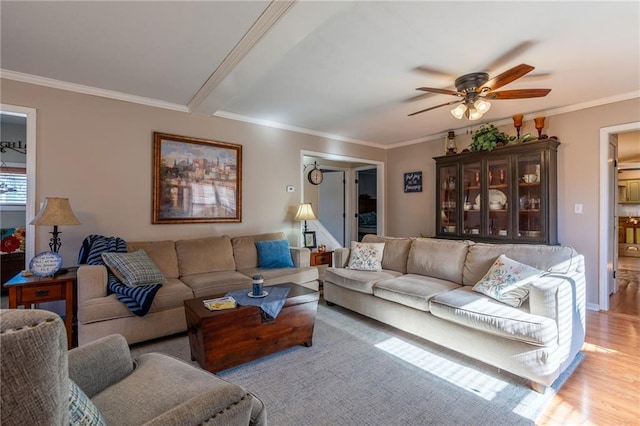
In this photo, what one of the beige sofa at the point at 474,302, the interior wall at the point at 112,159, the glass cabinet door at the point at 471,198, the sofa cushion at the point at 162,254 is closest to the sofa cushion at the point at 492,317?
the beige sofa at the point at 474,302

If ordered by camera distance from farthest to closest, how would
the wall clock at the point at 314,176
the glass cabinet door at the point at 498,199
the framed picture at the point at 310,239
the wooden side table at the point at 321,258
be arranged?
the wall clock at the point at 314,176
the framed picture at the point at 310,239
the wooden side table at the point at 321,258
the glass cabinet door at the point at 498,199

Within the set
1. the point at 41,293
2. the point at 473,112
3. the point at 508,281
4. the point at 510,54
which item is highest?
the point at 510,54

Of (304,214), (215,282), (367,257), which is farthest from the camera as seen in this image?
(304,214)

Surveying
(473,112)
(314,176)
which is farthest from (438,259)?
(314,176)

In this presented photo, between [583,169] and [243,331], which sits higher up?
[583,169]

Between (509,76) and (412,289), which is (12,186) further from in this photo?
(509,76)

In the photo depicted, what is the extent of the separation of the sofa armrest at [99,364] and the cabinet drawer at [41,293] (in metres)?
1.67

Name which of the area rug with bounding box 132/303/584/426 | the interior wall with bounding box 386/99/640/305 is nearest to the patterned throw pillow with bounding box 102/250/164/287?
the area rug with bounding box 132/303/584/426

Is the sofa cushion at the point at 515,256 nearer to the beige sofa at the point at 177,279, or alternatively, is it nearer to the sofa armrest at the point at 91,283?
the beige sofa at the point at 177,279

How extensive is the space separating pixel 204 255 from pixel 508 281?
3054 mm

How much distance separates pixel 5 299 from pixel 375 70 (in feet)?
17.8

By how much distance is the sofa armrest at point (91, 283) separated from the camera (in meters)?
2.50

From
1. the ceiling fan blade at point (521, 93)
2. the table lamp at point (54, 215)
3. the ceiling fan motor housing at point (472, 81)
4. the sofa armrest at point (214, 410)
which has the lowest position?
the sofa armrest at point (214, 410)

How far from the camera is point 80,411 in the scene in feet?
2.65
